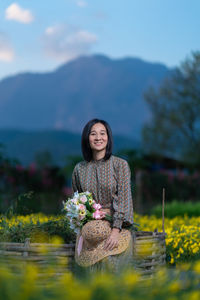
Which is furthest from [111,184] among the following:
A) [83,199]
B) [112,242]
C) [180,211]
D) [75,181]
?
[180,211]

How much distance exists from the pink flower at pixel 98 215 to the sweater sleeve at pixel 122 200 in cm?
11

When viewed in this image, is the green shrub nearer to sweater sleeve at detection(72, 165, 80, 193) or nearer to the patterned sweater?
sweater sleeve at detection(72, 165, 80, 193)

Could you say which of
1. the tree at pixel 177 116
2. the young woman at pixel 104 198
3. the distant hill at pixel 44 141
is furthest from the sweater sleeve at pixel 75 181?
the distant hill at pixel 44 141

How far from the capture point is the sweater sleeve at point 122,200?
336 cm

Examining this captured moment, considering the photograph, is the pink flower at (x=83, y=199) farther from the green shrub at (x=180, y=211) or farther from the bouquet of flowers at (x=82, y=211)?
the green shrub at (x=180, y=211)

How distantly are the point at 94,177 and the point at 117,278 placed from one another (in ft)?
6.65

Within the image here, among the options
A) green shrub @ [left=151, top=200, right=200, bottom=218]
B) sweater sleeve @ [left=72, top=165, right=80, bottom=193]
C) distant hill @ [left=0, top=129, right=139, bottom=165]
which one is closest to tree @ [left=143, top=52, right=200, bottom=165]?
green shrub @ [left=151, top=200, right=200, bottom=218]

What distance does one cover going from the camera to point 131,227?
3.56m

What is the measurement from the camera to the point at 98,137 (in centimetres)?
362

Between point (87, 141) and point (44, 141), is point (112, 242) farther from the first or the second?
point (44, 141)

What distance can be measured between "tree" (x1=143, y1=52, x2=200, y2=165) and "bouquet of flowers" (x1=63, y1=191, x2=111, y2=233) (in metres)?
14.2

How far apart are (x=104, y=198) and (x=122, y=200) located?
0.19m

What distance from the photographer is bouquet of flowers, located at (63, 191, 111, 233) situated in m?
3.36

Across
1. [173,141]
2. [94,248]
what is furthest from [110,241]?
[173,141]
